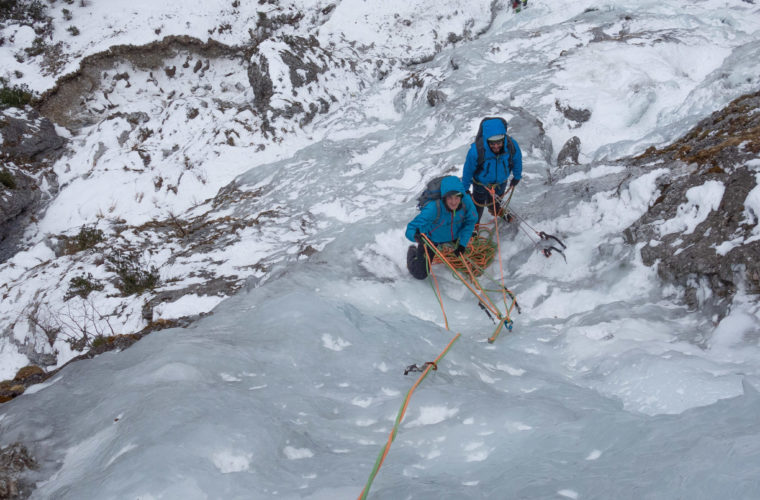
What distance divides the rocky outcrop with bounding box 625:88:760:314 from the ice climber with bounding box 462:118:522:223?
1.63 metres

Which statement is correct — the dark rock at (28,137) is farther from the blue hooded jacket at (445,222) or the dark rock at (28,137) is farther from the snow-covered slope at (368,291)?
the blue hooded jacket at (445,222)

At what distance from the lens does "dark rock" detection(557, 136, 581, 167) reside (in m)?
7.44

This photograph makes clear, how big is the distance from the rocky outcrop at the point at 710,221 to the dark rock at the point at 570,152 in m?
2.83

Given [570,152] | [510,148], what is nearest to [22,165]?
[510,148]

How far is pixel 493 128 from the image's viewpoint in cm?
491

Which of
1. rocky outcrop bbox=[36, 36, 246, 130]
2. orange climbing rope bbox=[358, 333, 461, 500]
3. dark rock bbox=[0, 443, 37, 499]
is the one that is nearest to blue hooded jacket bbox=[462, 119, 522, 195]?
orange climbing rope bbox=[358, 333, 461, 500]

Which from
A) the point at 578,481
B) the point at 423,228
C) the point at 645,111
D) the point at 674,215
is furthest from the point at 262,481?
the point at 645,111

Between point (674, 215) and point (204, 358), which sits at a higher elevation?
point (204, 358)

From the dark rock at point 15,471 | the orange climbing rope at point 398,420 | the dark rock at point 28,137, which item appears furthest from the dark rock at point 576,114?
the dark rock at point 28,137

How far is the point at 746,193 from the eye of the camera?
3373 millimetres

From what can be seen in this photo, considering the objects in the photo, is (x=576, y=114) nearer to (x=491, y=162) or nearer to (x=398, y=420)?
(x=491, y=162)

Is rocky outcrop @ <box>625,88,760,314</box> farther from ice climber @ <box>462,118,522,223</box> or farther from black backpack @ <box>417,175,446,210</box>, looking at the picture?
black backpack @ <box>417,175,446,210</box>

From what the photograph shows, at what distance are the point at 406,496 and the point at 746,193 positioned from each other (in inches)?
145

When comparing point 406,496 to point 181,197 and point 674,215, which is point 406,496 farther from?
point 181,197
